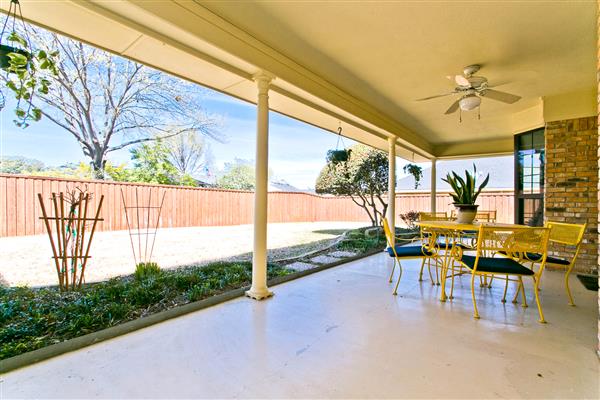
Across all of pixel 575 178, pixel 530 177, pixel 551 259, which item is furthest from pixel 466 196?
pixel 530 177

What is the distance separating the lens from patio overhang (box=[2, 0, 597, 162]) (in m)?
2.07

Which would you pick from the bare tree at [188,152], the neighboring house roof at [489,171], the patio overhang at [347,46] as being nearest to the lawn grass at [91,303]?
the patio overhang at [347,46]

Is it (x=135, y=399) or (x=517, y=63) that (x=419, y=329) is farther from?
(x=517, y=63)

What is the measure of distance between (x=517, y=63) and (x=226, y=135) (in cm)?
950

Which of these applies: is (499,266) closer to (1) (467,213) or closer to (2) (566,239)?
(1) (467,213)

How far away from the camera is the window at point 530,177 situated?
4.54m

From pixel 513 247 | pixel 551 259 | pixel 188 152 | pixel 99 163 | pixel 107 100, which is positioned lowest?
pixel 551 259

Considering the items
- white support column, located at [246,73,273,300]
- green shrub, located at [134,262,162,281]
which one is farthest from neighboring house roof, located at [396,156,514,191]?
green shrub, located at [134,262,162,281]

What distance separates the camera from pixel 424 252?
3186mm

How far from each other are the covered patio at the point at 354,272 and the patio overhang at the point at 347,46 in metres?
0.02

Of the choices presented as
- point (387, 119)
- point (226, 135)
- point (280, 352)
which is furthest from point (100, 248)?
point (226, 135)

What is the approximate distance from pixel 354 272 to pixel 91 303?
306 centimetres

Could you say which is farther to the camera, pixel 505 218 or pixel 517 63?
pixel 505 218

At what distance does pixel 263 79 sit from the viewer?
2.78 metres
